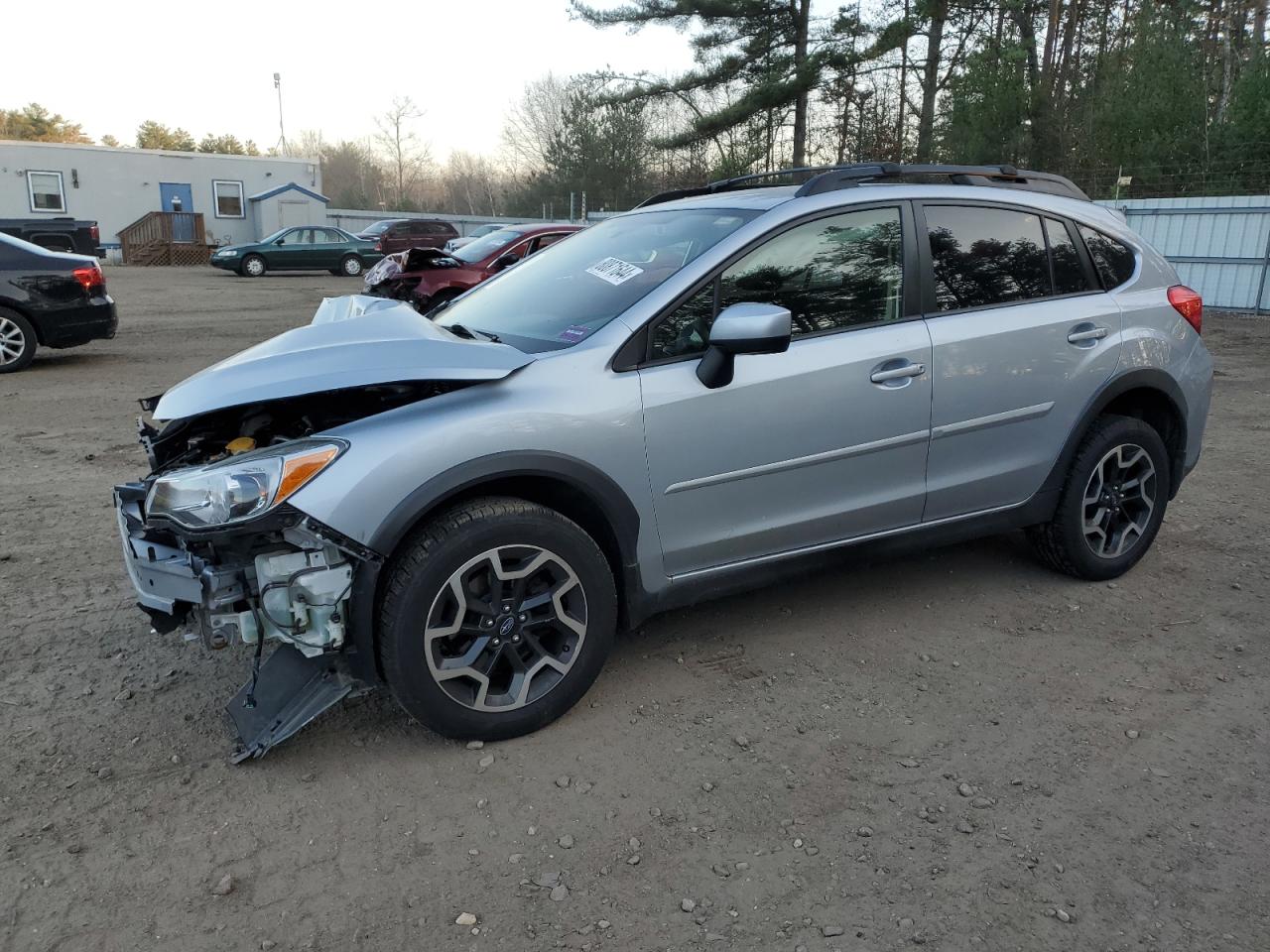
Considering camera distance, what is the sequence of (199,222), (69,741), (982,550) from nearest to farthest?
1. (69,741)
2. (982,550)
3. (199,222)

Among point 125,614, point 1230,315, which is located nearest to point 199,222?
point 1230,315

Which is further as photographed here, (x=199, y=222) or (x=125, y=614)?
(x=199, y=222)

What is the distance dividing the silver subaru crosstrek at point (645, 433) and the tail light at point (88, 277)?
24.6 feet

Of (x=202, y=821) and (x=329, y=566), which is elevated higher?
(x=329, y=566)

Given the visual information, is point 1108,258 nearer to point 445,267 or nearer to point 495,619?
point 495,619

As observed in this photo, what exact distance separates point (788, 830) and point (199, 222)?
120ft

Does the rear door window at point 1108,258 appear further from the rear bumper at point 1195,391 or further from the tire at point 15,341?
the tire at point 15,341

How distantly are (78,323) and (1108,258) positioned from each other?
31.8ft

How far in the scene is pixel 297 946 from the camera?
230 cm

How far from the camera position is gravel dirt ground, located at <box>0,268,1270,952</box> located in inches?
94.4

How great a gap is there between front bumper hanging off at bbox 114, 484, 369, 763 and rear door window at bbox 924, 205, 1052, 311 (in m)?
2.57

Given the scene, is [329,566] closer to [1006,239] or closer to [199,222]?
[1006,239]

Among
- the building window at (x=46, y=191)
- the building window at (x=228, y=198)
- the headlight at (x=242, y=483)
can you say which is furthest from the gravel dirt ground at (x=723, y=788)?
the building window at (x=228, y=198)

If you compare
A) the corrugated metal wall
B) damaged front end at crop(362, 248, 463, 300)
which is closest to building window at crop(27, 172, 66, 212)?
damaged front end at crop(362, 248, 463, 300)
